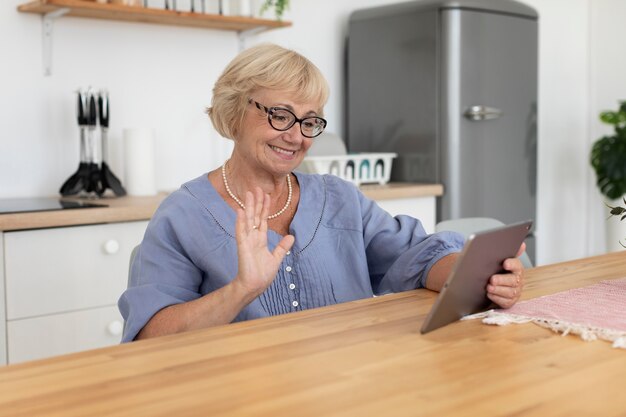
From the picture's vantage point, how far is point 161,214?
180 centimetres

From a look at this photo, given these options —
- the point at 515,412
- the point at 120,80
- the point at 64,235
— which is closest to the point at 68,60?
the point at 120,80

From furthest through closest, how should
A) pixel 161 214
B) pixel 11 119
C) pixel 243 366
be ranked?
1. pixel 11 119
2. pixel 161 214
3. pixel 243 366

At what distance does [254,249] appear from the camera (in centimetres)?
152

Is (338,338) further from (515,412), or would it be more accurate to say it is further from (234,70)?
(234,70)

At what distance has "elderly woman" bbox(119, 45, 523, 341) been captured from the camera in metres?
1.67

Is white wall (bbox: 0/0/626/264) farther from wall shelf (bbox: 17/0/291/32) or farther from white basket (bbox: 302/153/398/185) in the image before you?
white basket (bbox: 302/153/398/185)

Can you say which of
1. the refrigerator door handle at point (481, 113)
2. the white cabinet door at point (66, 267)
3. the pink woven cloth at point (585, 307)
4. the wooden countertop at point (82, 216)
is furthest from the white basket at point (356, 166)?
the pink woven cloth at point (585, 307)

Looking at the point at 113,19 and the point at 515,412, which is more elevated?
the point at 113,19

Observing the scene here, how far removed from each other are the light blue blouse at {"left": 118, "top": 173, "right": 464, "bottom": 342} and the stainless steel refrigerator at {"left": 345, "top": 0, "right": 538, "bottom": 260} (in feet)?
5.83

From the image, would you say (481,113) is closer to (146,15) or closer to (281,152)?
(146,15)

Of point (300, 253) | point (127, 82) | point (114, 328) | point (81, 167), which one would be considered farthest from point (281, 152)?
point (127, 82)

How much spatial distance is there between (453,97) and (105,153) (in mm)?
1473

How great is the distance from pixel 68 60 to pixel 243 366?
2357 mm

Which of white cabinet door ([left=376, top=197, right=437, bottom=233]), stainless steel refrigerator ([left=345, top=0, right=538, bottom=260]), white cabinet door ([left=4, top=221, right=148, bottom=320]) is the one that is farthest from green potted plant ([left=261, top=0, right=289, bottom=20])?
white cabinet door ([left=4, top=221, right=148, bottom=320])
